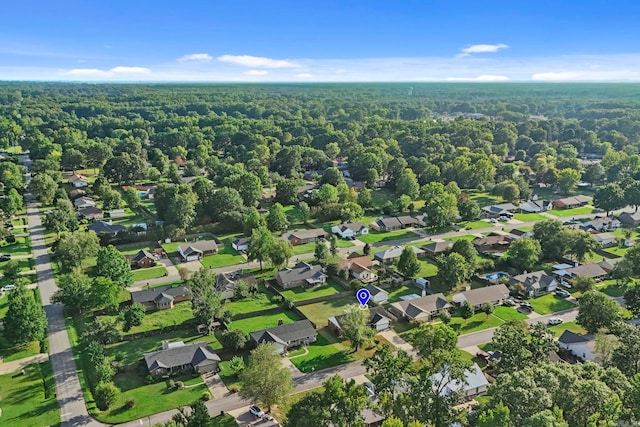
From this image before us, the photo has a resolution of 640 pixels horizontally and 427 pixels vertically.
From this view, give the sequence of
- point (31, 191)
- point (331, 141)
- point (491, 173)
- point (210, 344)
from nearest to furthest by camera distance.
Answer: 1. point (210, 344)
2. point (31, 191)
3. point (491, 173)
4. point (331, 141)

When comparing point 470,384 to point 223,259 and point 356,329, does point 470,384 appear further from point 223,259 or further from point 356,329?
point 223,259

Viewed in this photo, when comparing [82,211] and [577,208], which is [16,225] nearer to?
[82,211]

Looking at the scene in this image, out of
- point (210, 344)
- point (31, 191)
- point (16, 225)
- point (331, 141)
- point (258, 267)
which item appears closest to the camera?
point (210, 344)

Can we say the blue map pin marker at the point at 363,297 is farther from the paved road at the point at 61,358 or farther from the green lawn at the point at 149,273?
the green lawn at the point at 149,273

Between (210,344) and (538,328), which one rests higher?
(538,328)

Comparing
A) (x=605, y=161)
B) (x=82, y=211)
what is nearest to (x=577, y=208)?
(x=605, y=161)

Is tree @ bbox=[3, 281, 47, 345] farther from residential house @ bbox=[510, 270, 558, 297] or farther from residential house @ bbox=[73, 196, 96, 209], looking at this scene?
residential house @ bbox=[510, 270, 558, 297]

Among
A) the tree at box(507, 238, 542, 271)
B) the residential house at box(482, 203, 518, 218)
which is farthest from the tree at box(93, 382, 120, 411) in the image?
the residential house at box(482, 203, 518, 218)
